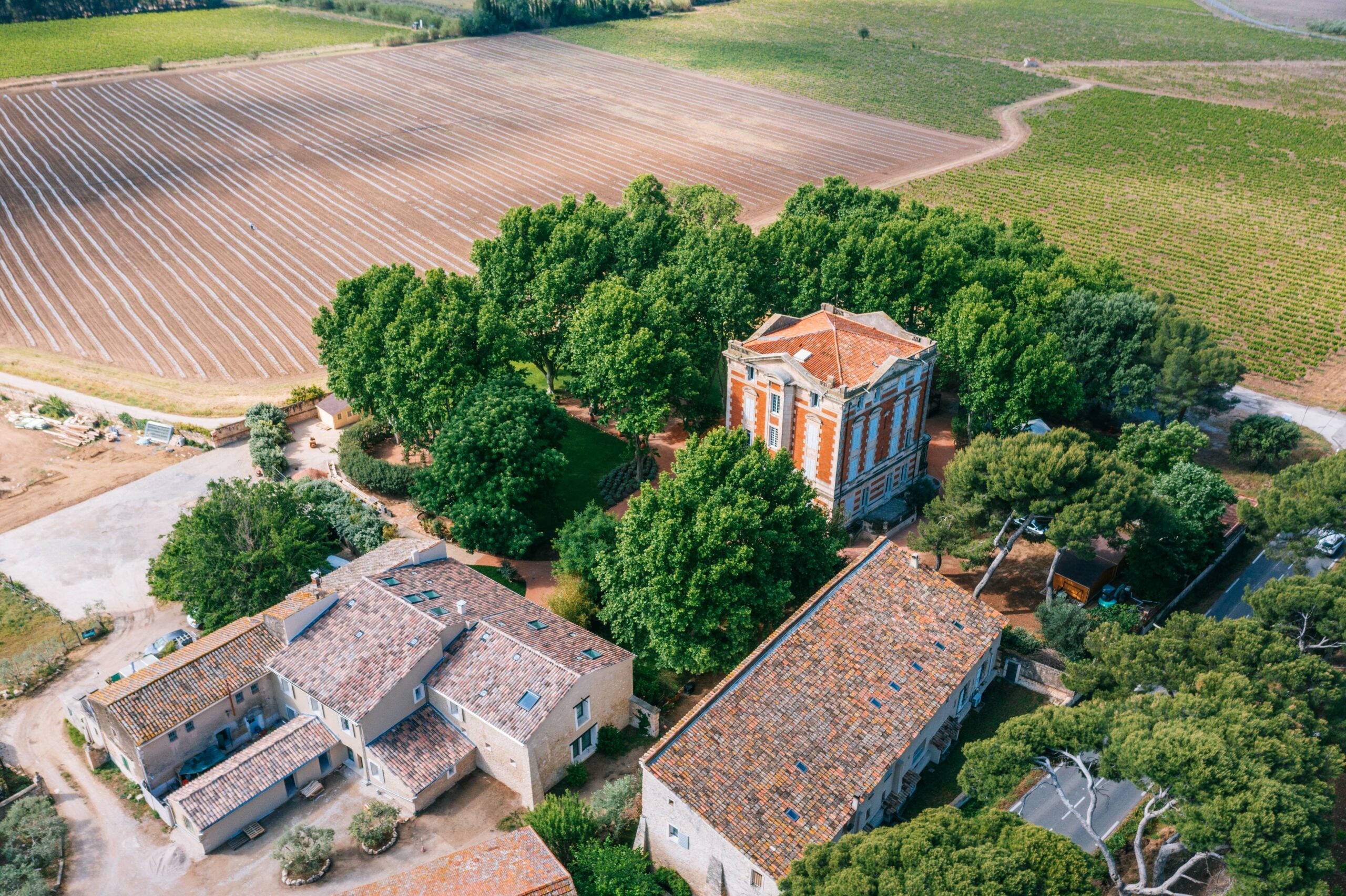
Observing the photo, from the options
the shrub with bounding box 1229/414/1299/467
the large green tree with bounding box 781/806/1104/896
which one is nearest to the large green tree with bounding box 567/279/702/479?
the large green tree with bounding box 781/806/1104/896

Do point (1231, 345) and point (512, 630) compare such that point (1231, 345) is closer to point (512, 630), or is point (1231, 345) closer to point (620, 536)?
point (620, 536)

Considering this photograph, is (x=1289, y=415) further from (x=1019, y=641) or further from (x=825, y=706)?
(x=825, y=706)

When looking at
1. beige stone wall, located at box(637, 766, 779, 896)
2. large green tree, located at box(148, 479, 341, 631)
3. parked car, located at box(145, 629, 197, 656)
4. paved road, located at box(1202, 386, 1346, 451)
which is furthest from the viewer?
paved road, located at box(1202, 386, 1346, 451)

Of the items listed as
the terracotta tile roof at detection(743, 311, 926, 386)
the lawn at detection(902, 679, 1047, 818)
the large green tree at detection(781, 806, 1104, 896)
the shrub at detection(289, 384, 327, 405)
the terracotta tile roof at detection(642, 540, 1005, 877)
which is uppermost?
the terracotta tile roof at detection(743, 311, 926, 386)

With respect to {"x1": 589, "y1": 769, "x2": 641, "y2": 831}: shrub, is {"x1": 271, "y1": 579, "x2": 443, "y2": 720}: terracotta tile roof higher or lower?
higher

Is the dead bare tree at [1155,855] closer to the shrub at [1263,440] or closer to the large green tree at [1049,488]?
the large green tree at [1049,488]

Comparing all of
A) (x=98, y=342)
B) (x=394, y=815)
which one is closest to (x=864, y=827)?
(x=394, y=815)

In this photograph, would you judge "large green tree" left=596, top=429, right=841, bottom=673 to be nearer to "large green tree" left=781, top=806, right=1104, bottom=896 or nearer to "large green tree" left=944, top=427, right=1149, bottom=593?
"large green tree" left=944, top=427, right=1149, bottom=593
